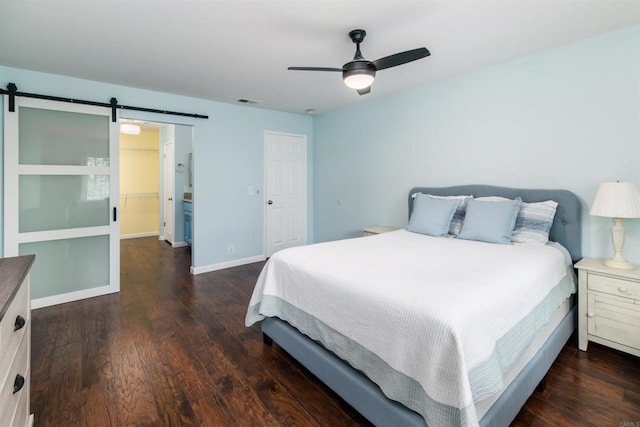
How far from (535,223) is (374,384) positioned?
2.11 meters

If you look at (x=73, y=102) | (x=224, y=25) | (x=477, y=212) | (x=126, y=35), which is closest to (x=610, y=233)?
(x=477, y=212)

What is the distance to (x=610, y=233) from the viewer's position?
246 cm

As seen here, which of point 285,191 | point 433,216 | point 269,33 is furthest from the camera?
point 285,191

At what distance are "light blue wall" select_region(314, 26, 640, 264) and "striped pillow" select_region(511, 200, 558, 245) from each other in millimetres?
275

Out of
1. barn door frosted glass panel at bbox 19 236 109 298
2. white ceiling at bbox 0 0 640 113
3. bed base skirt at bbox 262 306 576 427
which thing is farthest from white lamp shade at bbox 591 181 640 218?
barn door frosted glass panel at bbox 19 236 109 298

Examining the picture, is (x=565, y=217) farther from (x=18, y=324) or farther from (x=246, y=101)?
(x=246, y=101)

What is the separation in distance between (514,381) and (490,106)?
2637 millimetres

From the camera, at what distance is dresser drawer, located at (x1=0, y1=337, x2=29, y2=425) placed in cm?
102

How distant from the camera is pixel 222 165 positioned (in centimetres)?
446

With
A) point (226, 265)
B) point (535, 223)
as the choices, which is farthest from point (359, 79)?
point (226, 265)

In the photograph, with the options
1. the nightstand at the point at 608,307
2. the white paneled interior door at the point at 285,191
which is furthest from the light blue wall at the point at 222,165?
the nightstand at the point at 608,307

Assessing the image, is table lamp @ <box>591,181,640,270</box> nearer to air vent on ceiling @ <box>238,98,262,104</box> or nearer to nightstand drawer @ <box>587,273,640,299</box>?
nightstand drawer @ <box>587,273,640,299</box>

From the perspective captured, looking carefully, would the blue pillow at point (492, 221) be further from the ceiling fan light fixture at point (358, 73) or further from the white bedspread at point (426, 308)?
the ceiling fan light fixture at point (358, 73)

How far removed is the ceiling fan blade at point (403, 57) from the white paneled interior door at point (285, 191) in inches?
118
